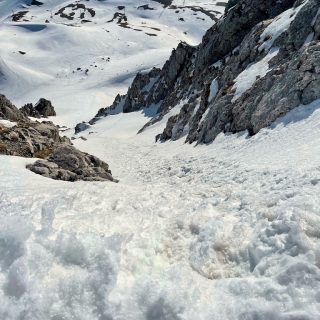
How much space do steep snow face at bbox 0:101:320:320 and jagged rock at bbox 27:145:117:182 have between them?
4561 millimetres

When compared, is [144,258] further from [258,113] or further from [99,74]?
[99,74]

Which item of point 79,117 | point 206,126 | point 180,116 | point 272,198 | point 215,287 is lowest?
point 79,117

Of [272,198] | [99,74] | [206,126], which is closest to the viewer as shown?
[272,198]

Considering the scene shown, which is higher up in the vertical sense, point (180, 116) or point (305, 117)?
point (305, 117)

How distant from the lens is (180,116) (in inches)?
1871

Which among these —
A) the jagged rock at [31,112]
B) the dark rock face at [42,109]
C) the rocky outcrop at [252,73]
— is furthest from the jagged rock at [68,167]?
the dark rock face at [42,109]

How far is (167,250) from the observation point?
33.6 ft

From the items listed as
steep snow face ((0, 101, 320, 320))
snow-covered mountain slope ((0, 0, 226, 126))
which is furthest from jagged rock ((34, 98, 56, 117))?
steep snow face ((0, 101, 320, 320))

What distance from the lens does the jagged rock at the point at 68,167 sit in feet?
69.2

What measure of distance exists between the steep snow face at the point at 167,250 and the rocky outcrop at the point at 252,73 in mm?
9957

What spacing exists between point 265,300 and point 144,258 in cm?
309

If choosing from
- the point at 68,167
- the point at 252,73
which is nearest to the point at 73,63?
the point at 252,73

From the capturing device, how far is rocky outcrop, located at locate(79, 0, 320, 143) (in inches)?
990

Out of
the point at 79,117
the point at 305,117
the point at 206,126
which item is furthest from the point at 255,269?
the point at 79,117
